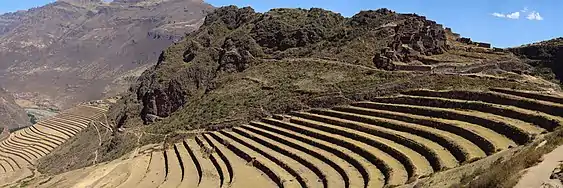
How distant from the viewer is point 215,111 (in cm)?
5066

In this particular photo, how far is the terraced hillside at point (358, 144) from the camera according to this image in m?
23.9

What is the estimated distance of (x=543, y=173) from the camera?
46.4 ft

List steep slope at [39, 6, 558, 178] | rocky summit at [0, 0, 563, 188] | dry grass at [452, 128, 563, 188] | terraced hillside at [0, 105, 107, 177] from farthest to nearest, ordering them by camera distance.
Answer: terraced hillside at [0, 105, 107, 177]
steep slope at [39, 6, 558, 178]
rocky summit at [0, 0, 563, 188]
dry grass at [452, 128, 563, 188]

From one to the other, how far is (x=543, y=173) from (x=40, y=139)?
80.5m

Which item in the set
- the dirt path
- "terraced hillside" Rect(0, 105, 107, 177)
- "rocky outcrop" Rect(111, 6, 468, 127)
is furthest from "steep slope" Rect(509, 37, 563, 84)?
"terraced hillside" Rect(0, 105, 107, 177)

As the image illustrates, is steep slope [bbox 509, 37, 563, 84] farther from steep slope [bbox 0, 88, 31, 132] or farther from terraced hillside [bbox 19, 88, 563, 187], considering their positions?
steep slope [bbox 0, 88, 31, 132]

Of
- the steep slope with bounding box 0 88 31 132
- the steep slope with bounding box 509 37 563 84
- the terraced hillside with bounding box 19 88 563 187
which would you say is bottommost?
the steep slope with bounding box 0 88 31 132

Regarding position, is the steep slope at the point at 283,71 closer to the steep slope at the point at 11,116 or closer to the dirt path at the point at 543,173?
the dirt path at the point at 543,173

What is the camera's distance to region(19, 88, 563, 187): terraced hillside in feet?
78.3

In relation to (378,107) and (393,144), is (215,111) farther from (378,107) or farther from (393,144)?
(393,144)

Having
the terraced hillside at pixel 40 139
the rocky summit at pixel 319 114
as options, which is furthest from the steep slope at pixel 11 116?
the rocky summit at pixel 319 114

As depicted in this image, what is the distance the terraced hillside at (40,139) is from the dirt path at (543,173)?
213 feet

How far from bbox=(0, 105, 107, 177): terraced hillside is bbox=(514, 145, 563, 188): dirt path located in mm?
64939

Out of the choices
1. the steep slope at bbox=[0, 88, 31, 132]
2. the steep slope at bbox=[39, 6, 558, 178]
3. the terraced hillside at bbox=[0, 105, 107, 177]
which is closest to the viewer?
the steep slope at bbox=[39, 6, 558, 178]
